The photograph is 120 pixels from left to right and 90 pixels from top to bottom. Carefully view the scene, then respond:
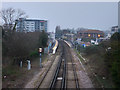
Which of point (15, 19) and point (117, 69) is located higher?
point (15, 19)

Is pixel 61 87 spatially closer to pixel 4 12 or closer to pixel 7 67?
pixel 7 67

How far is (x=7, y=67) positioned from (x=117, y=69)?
374 inches

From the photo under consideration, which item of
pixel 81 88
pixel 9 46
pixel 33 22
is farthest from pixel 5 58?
pixel 33 22

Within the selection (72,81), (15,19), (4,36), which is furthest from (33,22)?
(72,81)

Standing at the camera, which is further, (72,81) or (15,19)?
(15,19)

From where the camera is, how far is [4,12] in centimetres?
2372

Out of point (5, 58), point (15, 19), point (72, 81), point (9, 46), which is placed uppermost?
point (15, 19)

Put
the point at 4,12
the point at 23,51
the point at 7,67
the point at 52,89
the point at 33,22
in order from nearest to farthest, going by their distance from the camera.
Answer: the point at 52,89, the point at 7,67, the point at 23,51, the point at 4,12, the point at 33,22

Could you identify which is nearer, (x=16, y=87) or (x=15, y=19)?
(x=16, y=87)

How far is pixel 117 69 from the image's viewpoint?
20.1ft

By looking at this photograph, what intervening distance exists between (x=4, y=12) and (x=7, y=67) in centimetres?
1272

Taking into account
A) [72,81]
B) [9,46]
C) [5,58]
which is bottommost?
[72,81]

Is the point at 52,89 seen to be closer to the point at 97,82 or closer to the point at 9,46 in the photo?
the point at 97,82

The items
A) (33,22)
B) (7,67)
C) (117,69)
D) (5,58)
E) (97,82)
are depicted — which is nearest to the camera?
(117,69)
